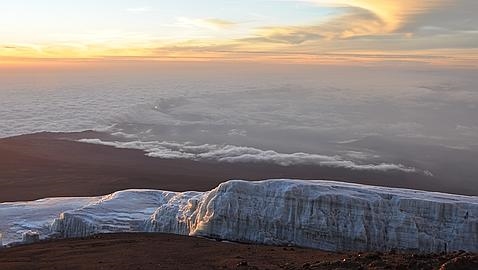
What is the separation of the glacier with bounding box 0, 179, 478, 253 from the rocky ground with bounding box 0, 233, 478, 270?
1.11 metres

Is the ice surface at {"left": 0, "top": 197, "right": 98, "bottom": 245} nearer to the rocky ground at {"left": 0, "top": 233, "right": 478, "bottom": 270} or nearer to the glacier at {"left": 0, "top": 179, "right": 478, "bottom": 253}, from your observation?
the glacier at {"left": 0, "top": 179, "right": 478, "bottom": 253}

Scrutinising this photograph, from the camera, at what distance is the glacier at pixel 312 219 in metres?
19.2

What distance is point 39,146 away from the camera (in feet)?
181

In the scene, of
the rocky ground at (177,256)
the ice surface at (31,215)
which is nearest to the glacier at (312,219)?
the ice surface at (31,215)

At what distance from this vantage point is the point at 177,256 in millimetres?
18203

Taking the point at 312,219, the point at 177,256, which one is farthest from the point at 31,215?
the point at 312,219

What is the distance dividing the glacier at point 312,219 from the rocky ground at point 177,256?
1.11 metres

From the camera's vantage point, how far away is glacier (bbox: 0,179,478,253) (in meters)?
19.2

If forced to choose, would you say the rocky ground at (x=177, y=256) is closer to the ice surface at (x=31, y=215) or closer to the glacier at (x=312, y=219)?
the glacier at (x=312, y=219)

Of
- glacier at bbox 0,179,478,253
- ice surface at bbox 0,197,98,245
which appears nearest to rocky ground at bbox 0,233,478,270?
Answer: glacier at bbox 0,179,478,253

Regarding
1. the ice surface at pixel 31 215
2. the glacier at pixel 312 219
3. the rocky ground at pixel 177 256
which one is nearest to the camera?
the rocky ground at pixel 177 256

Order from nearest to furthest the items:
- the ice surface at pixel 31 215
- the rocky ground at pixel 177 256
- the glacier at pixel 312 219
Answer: the rocky ground at pixel 177 256
the glacier at pixel 312 219
the ice surface at pixel 31 215

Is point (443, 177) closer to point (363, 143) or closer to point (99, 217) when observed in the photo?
point (363, 143)

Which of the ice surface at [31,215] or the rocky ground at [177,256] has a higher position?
the rocky ground at [177,256]
